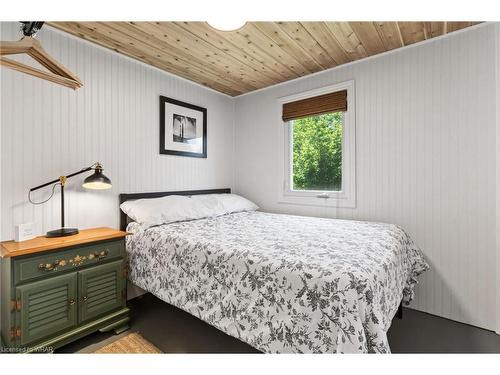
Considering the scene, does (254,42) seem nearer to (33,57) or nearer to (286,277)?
(33,57)

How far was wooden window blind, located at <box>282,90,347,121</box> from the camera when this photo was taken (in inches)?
108

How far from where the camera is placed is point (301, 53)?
2453 mm

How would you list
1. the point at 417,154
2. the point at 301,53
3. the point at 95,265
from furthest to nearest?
the point at 301,53 < the point at 417,154 < the point at 95,265

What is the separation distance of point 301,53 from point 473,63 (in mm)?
1412

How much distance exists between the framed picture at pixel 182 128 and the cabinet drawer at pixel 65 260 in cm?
123

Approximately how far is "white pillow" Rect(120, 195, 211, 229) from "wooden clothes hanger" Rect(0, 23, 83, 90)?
43.6 inches

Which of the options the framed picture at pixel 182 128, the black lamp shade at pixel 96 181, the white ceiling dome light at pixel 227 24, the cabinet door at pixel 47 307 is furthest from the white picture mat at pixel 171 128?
the cabinet door at pixel 47 307

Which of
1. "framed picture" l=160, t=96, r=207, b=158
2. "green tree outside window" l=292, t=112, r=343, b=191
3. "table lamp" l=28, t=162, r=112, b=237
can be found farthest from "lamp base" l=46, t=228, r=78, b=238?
"green tree outside window" l=292, t=112, r=343, b=191

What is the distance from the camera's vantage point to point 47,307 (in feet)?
5.32

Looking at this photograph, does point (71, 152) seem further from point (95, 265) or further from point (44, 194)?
point (95, 265)

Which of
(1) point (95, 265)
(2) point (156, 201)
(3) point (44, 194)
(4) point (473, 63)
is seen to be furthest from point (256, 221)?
(4) point (473, 63)

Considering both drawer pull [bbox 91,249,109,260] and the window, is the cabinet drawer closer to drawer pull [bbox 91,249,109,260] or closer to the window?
drawer pull [bbox 91,249,109,260]

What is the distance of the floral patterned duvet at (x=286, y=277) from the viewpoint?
1.13 m

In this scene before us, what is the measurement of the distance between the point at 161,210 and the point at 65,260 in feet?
2.61
